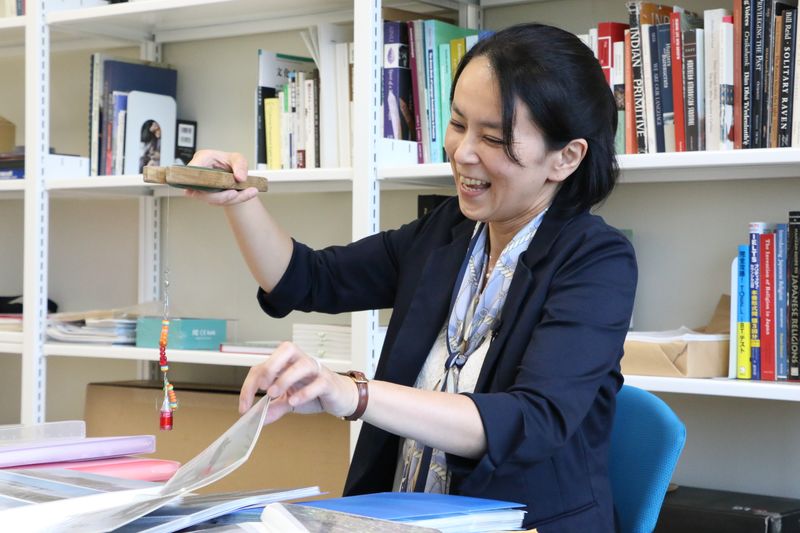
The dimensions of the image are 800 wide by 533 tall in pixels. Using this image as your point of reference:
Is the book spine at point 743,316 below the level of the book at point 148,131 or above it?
below

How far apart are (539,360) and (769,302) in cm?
82

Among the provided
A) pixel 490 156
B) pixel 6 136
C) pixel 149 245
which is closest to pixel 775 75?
pixel 490 156

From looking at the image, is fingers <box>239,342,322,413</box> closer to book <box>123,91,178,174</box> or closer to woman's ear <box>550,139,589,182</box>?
woman's ear <box>550,139,589,182</box>

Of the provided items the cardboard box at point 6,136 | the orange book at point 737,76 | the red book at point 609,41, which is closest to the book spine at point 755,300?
the orange book at point 737,76

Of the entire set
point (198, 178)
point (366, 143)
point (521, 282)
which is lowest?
point (521, 282)

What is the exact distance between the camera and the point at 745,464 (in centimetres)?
211

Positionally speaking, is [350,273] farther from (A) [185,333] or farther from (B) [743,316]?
(A) [185,333]

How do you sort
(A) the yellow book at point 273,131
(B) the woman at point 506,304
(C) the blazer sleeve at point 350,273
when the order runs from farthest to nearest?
(A) the yellow book at point 273,131, (C) the blazer sleeve at point 350,273, (B) the woman at point 506,304

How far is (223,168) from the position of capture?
1346mm

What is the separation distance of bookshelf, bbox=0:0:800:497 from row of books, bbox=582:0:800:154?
0.17 ft

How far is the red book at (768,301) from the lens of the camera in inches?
71.2

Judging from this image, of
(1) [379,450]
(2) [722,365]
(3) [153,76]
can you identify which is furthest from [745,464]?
(3) [153,76]

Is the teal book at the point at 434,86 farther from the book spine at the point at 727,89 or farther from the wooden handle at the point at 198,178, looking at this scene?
the wooden handle at the point at 198,178

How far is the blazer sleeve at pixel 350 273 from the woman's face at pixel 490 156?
23 centimetres
